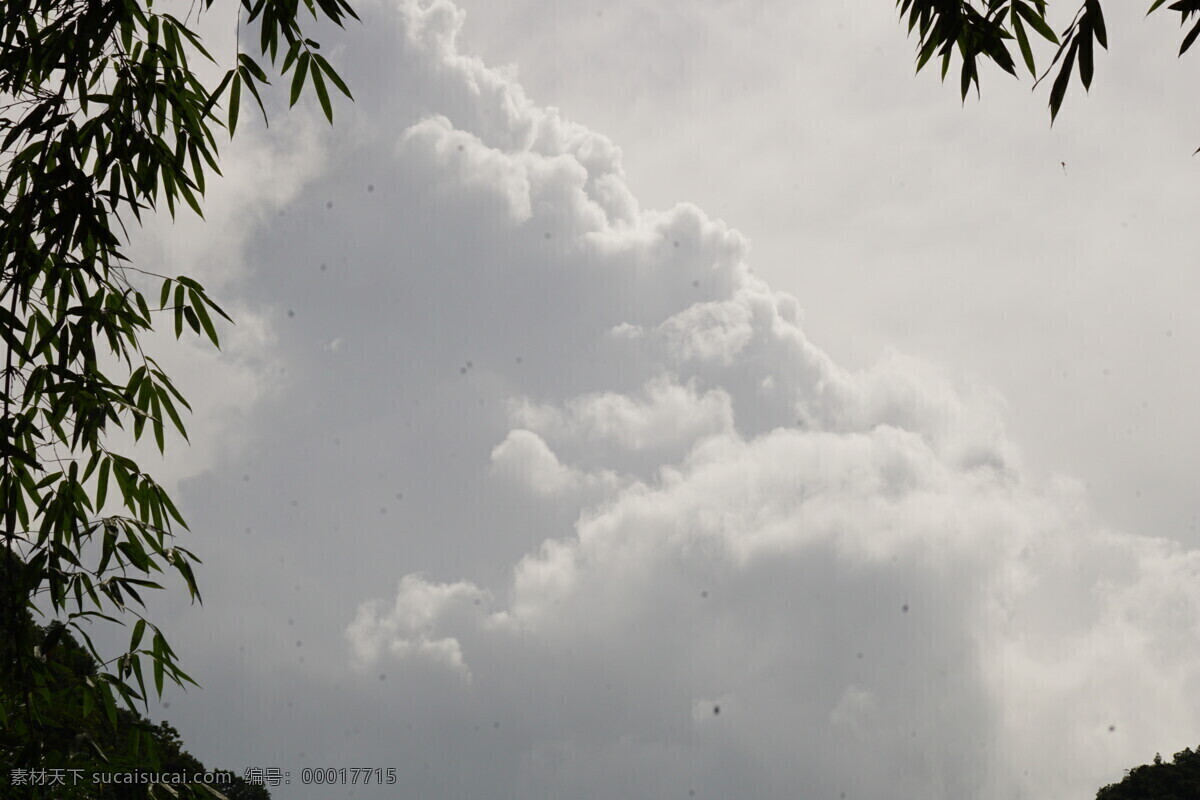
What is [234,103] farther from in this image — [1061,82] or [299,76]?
[1061,82]

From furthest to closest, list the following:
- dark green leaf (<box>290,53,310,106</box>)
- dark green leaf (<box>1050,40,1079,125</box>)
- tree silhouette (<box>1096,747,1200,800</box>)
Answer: tree silhouette (<box>1096,747,1200,800</box>)
dark green leaf (<box>290,53,310,106</box>)
dark green leaf (<box>1050,40,1079,125</box>)

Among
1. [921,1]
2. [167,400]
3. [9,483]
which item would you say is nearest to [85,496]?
[9,483]

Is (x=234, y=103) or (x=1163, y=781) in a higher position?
(x=234, y=103)

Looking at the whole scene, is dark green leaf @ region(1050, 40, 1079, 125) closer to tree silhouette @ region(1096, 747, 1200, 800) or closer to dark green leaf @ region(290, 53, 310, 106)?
dark green leaf @ region(290, 53, 310, 106)

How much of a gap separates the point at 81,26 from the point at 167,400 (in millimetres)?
1478

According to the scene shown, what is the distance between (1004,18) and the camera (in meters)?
3.78

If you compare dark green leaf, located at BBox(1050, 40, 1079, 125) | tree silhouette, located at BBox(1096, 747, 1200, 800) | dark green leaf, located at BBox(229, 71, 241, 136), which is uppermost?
dark green leaf, located at BBox(229, 71, 241, 136)

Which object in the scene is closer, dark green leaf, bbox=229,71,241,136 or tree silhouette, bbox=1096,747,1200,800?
dark green leaf, bbox=229,71,241,136

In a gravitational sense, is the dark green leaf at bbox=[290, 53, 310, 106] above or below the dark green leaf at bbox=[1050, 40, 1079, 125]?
above

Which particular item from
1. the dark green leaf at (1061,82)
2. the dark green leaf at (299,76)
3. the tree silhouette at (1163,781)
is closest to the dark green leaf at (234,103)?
the dark green leaf at (299,76)

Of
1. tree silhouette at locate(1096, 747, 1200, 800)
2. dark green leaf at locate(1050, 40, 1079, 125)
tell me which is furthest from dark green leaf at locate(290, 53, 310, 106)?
tree silhouette at locate(1096, 747, 1200, 800)

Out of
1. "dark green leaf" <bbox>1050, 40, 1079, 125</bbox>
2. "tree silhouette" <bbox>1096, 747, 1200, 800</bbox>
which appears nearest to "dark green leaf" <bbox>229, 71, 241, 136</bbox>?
"dark green leaf" <bbox>1050, 40, 1079, 125</bbox>

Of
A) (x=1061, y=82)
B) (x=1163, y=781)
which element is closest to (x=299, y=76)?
(x=1061, y=82)

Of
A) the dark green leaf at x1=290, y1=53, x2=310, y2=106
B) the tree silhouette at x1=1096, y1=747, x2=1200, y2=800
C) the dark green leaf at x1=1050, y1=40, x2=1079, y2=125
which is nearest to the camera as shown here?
the dark green leaf at x1=1050, y1=40, x2=1079, y2=125
